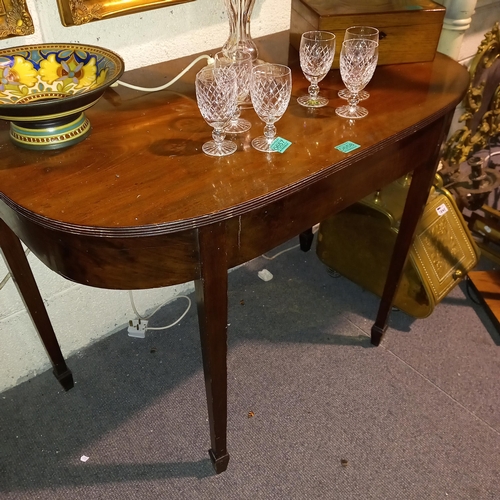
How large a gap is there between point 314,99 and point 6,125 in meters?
0.61

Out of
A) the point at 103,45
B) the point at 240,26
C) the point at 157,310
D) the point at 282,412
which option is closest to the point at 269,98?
the point at 240,26

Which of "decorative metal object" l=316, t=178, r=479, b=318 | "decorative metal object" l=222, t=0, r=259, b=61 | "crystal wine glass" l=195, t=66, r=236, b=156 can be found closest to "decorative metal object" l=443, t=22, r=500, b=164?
"decorative metal object" l=316, t=178, r=479, b=318

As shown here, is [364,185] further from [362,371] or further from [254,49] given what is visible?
[362,371]

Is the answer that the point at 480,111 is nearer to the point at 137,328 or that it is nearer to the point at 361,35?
the point at 361,35

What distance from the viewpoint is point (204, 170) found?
828mm

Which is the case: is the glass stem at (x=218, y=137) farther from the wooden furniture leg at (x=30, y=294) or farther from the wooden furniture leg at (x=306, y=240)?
the wooden furniture leg at (x=306, y=240)

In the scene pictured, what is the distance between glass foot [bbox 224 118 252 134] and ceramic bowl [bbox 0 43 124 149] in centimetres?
22

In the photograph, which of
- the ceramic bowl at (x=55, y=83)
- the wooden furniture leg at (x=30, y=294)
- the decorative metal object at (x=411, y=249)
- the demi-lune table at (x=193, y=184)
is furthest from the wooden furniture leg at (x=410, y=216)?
the wooden furniture leg at (x=30, y=294)

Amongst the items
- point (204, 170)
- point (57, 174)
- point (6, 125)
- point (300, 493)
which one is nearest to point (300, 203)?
point (204, 170)

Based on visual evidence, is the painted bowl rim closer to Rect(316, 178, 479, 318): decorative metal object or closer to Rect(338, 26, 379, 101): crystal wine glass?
Rect(338, 26, 379, 101): crystal wine glass

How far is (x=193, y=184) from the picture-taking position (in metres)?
0.79

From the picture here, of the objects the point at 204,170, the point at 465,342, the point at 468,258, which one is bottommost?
the point at 465,342

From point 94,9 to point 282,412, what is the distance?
3.67ft

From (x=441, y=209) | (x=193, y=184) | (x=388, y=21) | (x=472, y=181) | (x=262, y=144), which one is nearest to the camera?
(x=193, y=184)
